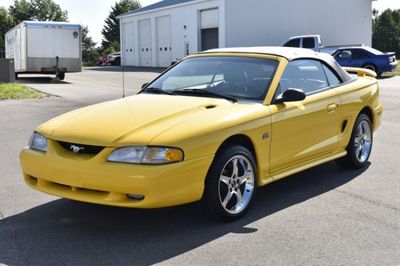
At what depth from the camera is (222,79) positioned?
224 inches

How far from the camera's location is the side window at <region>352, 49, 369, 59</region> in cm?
2514

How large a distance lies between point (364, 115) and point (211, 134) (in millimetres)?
2976

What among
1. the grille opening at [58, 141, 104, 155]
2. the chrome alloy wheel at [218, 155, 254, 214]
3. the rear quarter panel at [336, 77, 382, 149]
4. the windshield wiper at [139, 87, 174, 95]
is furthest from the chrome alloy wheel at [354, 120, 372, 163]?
the grille opening at [58, 141, 104, 155]

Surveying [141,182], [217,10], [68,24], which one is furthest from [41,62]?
[141,182]

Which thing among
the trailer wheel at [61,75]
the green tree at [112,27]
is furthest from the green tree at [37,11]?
the trailer wheel at [61,75]

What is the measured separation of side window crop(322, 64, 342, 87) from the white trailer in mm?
20573

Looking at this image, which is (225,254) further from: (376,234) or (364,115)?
(364,115)

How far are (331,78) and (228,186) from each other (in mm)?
2306

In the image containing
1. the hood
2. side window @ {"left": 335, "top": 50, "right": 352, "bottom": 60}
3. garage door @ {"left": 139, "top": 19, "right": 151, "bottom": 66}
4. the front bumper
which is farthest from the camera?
garage door @ {"left": 139, "top": 19, "right": 151, "bottom": 66}

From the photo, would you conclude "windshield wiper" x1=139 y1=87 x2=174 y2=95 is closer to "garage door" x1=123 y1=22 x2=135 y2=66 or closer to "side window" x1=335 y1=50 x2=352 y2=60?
"side window" x1=335 y1=50 x2=352 y2=60

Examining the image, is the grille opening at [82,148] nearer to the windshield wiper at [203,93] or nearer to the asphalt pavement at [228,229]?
the asphalt pavement at [228,229]

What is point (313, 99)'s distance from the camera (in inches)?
230

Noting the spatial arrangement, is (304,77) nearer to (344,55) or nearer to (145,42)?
(344,55)

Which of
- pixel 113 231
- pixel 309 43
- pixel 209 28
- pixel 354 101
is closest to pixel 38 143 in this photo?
pixel 113 231
